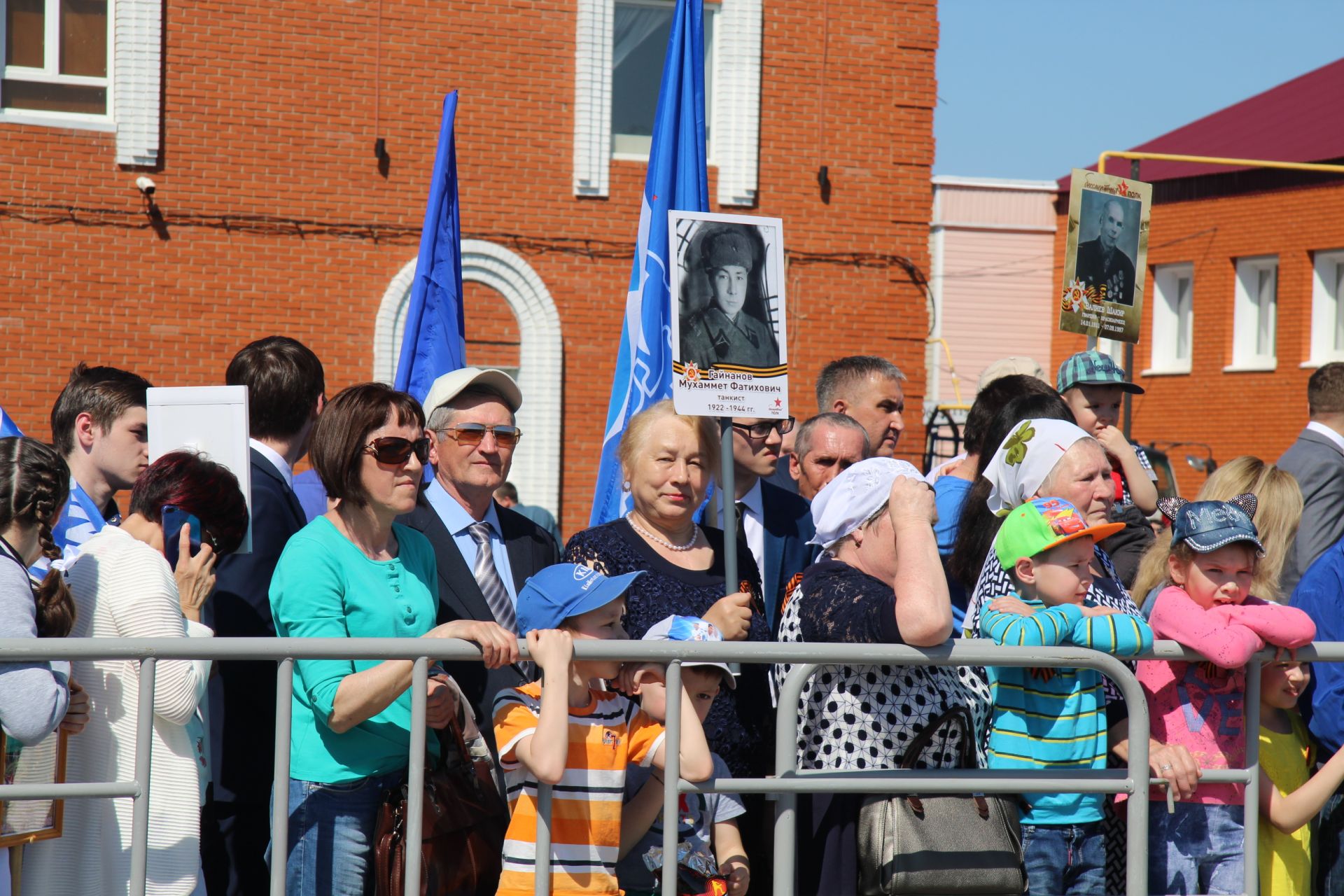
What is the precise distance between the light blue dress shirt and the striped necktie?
0.01 metres

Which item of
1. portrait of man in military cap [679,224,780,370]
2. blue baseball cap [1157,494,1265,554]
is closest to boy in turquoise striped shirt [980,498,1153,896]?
blue baseball cap [1157,494,1265,554]

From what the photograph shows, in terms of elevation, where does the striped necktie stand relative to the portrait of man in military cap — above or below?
below

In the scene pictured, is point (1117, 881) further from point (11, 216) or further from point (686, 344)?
point (11, 216)

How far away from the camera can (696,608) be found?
388 cm

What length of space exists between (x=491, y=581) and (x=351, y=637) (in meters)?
0.97

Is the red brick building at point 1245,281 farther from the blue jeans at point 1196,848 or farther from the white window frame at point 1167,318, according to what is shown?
the blue jeans at point 1196,848

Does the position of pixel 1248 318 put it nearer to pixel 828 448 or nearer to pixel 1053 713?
pixel 828 448

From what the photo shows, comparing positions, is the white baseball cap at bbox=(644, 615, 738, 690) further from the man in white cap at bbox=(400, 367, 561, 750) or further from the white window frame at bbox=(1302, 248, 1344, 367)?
the white window frame at bbox=(1302, 248, 1344, 367)

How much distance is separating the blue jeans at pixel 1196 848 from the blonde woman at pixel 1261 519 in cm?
63

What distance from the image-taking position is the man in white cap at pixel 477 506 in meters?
4.23

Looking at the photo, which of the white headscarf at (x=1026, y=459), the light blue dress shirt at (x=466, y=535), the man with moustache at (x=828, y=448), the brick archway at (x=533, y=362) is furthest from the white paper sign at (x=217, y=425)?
the brick archway at (x=533, y=362)

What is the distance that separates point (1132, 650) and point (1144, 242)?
13.0 ft

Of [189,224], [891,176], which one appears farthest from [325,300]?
[891,176]

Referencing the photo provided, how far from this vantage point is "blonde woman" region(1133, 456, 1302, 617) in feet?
13.7
